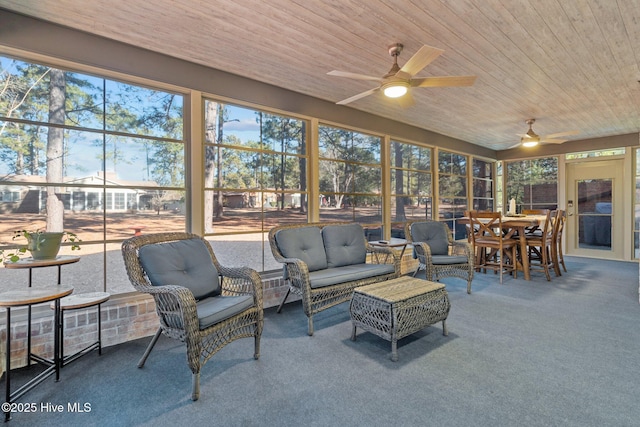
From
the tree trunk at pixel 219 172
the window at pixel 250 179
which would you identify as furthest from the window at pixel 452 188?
the tree trunk at pixel 219 172

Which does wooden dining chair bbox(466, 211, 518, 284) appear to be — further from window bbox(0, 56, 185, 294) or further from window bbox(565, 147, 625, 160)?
window bbox(0, 56, 185, 294)

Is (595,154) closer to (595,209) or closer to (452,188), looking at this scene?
(595,209)

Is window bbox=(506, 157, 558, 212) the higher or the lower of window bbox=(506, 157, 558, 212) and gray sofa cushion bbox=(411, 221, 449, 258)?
the higher

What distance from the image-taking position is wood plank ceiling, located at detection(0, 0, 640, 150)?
2.21 meters

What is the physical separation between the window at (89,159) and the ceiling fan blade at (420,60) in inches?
86.2

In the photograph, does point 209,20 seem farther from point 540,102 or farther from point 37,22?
point 540,102

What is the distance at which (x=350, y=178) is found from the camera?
4.51 meters

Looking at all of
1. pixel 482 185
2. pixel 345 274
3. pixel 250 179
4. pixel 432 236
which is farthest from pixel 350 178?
pixel 482 185

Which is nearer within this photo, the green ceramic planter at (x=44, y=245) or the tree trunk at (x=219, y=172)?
the green ceramic planter at (x=44, y=245)

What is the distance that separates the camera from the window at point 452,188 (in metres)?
6.14

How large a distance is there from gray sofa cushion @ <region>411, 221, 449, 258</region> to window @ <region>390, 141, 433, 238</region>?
31.1 inches

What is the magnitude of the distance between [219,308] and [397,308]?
127 cm

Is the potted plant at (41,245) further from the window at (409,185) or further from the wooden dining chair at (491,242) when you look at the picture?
the wooden dining chair at (491,242)

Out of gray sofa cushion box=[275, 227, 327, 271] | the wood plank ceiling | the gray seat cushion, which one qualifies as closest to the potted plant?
the gray seat cushion
